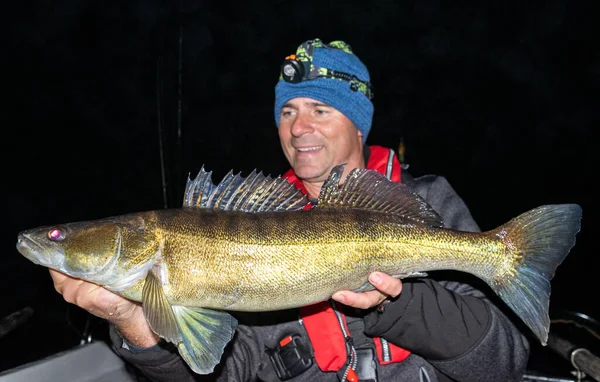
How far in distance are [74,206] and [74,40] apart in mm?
16578

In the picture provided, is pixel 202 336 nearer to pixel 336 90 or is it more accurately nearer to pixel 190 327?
pixel 190 327

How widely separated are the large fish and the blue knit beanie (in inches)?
43.3

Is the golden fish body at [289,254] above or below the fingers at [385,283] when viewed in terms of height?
above

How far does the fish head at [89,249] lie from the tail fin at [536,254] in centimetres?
152

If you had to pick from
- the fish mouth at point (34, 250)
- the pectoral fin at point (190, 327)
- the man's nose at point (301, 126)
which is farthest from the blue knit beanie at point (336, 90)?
the fish mouth at point (34, 250)

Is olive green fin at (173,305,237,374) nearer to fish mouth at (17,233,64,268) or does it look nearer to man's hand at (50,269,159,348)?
man's hand at (50,269,159,348)

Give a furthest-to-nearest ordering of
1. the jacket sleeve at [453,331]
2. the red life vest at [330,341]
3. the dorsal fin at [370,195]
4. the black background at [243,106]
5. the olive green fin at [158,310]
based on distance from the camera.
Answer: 1. the black background at [243,106]
2. the red life vest at [330,341]
3. the jacket sleeve at [453,331]
4. the dorsal fin at [370,195]
5. the olive green fin at [158,310]

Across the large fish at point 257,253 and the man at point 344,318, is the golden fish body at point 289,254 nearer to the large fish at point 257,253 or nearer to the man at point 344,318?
the large fish at point 257,253

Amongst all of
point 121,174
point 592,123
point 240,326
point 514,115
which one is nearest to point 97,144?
point 121,174

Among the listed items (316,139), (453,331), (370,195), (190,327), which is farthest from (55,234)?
(453,331)

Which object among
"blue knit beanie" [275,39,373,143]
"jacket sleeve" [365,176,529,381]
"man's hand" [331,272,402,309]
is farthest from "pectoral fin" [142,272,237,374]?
"blue knit beanie" [275,39,373,143]

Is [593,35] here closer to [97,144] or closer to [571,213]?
[97,144]

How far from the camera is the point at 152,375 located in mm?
2377

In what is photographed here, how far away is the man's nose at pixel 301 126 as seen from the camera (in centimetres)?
302
